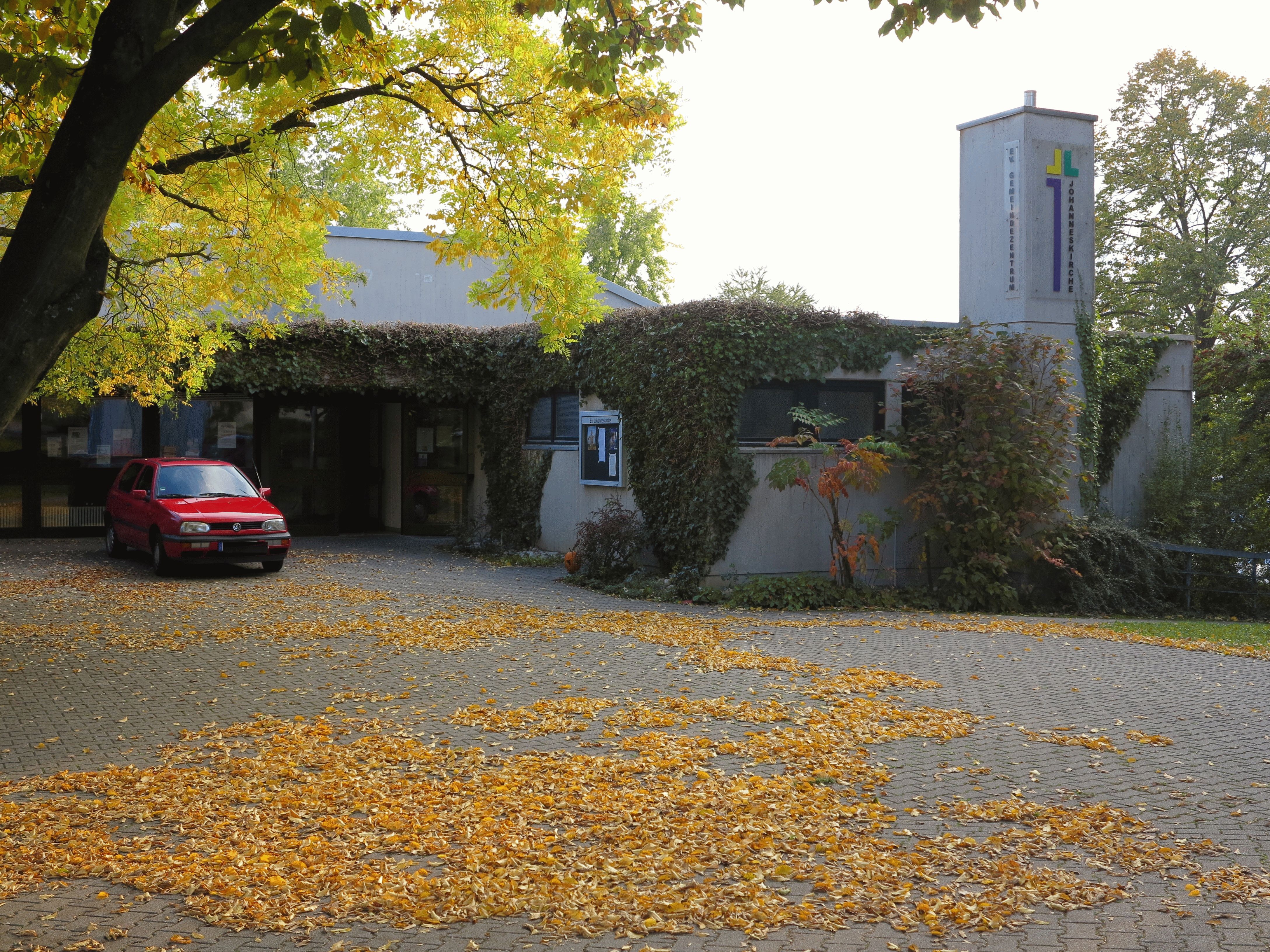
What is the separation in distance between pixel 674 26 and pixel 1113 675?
6473 millimetres

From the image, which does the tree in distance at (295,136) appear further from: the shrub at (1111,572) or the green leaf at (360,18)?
the shrub at (1111,572)

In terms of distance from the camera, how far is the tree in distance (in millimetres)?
5684

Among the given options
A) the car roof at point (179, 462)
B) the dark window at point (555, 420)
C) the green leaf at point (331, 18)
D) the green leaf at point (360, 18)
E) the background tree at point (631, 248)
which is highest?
the background tree at point (631, 248)

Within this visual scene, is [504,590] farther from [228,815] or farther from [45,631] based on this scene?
[228,815]

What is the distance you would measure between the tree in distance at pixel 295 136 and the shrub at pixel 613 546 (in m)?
2.74

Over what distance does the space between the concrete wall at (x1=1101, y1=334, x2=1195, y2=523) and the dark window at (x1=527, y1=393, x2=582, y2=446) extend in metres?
8.33

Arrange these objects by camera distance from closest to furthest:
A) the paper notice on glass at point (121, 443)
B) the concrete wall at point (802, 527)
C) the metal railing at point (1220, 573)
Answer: the concrete wall at point (802, 527) → the metal railing at point (1220, 573) → the paper notice on glass at point (121, 443)

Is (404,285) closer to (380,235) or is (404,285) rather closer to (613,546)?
(380,235)

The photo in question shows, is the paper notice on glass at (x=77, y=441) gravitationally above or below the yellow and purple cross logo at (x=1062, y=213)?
below

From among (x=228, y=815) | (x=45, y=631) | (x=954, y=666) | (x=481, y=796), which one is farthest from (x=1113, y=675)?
(x=45, y=631)

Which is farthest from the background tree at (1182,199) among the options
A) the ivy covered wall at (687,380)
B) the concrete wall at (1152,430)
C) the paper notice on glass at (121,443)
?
the paper notice on glass at (121,443)

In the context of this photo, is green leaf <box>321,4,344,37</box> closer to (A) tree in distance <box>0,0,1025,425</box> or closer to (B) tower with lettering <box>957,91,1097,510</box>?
(A) tree in distance <box>0,0,1025,425</box>

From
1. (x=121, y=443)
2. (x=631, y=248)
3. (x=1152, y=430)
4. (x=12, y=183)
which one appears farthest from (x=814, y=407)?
(x=631, y=248)

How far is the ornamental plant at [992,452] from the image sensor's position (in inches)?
543
